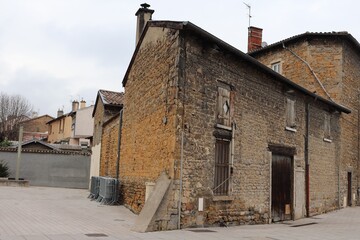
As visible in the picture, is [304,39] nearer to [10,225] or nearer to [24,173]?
[10,225]

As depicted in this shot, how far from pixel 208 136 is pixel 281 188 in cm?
496

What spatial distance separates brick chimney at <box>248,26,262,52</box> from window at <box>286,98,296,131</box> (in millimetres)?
9878

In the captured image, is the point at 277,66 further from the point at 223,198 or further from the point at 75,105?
the point at 75,105

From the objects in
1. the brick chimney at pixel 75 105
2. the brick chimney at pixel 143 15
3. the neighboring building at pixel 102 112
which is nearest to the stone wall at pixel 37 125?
the brick chimney at pixel 75 105

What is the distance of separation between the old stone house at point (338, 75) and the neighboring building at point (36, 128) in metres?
46.4

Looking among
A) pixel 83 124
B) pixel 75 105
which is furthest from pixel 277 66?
pixel 75 105

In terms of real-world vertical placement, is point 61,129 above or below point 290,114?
above

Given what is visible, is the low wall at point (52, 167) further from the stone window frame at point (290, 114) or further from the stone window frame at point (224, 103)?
the stone window frame at point (224, 103)

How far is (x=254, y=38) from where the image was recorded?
24.4 m

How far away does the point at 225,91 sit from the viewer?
11680 mm

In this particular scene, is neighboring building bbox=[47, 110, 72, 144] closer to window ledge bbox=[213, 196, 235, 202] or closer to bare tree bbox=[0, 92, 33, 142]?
bare tree bbox=[0, 92, 33, 142]

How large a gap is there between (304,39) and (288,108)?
7.38 m

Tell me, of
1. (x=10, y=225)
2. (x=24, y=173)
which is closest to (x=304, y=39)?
(x=10, y=225)

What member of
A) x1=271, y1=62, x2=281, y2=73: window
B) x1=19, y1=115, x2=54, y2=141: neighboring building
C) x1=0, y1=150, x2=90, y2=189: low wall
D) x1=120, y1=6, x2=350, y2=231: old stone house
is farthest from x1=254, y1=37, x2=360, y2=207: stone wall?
x1=19, y1=115, x2=54, y2=141: neighboring building
